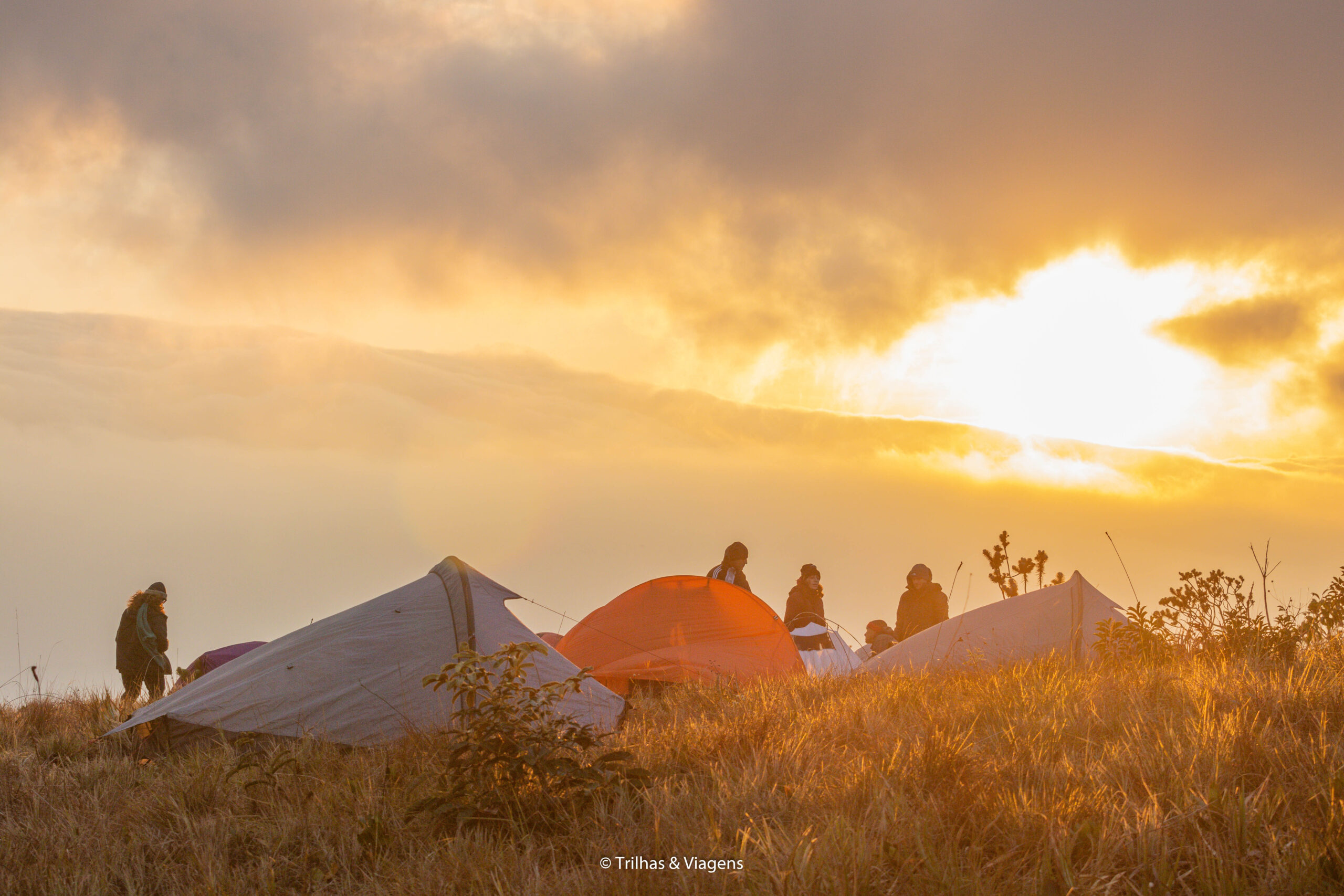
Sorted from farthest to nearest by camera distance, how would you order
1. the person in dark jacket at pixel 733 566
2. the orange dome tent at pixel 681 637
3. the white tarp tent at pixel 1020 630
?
the person in dark jacket at pixel 733 566, the orange dome tent at pixel 681 637, the white tarp tent at pixel 1020 630

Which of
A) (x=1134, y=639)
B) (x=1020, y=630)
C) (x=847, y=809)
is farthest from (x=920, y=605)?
(x=847, y=809)

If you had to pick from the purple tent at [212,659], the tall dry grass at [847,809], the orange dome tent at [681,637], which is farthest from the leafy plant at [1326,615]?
the purple tent at [212,659]

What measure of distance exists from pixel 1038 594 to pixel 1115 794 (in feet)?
21.6

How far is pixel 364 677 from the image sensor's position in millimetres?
7363

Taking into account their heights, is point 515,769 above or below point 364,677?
below

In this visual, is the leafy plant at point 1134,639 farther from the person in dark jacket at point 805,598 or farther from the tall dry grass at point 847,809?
the person in dark jacket at point 805,598

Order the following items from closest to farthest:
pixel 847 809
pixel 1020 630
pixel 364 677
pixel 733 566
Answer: pixel 847 809, pixel 364 677, pixel 1020 630, pixel 733 566

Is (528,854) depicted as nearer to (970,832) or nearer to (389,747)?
(970,832)

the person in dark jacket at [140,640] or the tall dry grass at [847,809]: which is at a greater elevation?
the person in dark jacket at [140,640]

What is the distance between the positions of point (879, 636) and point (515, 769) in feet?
40.1

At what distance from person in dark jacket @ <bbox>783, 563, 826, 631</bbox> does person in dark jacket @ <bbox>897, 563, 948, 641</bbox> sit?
138 cm

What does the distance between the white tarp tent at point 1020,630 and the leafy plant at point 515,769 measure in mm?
5299

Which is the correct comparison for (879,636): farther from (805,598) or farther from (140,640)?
(140,640)

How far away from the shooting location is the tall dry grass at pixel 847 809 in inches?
135
